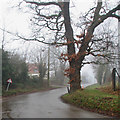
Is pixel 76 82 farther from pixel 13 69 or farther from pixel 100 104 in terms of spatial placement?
pixel 13 69

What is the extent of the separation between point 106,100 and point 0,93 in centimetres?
1265

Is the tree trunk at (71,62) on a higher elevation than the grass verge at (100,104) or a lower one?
higher

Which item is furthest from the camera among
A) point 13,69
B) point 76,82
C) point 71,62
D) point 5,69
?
point 13,69

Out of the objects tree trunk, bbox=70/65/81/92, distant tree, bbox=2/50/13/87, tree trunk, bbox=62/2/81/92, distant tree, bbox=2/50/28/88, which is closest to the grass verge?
tree trunk, bbox=70/65/81/92

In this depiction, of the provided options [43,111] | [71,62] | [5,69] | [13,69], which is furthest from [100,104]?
[13,69]

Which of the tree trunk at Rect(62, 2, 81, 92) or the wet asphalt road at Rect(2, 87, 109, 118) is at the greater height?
the tree trunk at Rect(62, 2, 81, 92)

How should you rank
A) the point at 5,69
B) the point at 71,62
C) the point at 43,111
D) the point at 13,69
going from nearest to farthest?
1. the point at 43,111
2. the point at 71,62
3. the point at 5,69
4. the point at 13,69

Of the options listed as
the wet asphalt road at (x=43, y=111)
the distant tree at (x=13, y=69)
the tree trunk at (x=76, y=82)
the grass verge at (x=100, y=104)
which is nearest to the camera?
the wet asphalt road at (x=43, y=111)

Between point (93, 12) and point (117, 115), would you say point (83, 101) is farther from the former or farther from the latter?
point (93, 12)

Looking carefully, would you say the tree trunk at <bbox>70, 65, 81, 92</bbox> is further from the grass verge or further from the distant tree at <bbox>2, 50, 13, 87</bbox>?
the distant tree at <bbox>2, 50, 13, 87</bbox>

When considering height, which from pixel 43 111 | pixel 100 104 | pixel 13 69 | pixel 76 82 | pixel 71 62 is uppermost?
pixel 71 62

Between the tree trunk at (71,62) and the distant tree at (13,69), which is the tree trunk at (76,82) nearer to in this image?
the tree trunk at (71,62)

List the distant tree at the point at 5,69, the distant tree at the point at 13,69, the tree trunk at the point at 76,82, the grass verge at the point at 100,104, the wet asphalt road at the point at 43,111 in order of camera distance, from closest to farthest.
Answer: the wet asphalt road at the point at 43,111 → the grass verge at the point at 100,104 → the tree trunk at the point at 76,82 → the distant tree at the point at 5,69 → the distant tree at the point at 13,69

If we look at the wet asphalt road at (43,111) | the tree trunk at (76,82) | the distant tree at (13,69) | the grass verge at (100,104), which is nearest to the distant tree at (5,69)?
the distant tree at (13,69)
